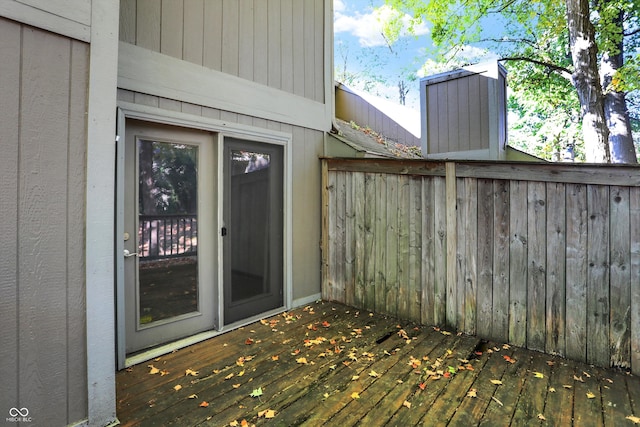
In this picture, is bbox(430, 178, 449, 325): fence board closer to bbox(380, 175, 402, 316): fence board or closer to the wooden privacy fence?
the wooden privacy fence

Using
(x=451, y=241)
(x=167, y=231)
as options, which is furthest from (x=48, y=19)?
(x=451, y=241)

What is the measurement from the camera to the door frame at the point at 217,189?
2.53m

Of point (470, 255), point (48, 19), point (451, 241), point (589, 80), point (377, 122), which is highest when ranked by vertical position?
point (377, 122)

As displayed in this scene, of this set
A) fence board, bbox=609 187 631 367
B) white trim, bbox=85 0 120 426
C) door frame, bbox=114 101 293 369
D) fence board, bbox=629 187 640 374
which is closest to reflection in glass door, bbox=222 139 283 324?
door frame, bbox=114 101 293 369

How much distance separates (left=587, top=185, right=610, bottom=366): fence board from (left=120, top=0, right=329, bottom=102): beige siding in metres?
3.08

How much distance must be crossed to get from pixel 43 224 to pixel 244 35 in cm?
255

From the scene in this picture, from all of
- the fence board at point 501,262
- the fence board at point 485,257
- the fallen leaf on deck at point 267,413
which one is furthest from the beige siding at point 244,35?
the fallen leaf on deck at point 267,413

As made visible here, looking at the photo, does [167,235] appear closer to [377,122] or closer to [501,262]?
[501,262]

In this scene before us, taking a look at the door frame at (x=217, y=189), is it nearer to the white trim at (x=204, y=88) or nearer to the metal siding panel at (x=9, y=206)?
the white trim at (x=204, y=88)

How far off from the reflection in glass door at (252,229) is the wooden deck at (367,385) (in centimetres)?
43

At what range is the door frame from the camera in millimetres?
2531

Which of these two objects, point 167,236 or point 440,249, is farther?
point 440,249

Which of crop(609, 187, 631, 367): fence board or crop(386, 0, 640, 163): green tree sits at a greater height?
crop(386, 0, 640, 163): green tree

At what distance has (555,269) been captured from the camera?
2824mm
